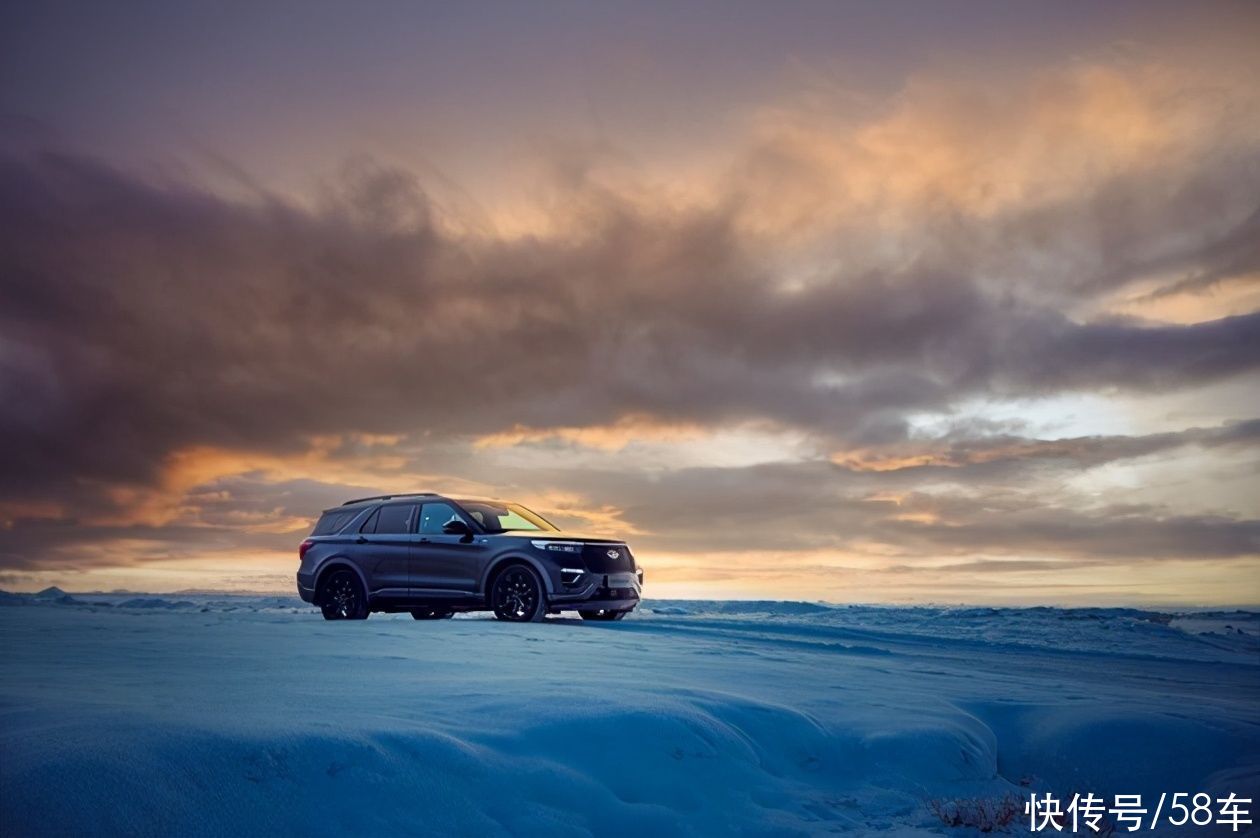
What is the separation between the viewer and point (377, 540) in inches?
576

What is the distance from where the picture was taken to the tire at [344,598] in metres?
14.7

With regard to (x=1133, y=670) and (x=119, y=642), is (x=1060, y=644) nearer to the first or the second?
(x=1133, y=670)

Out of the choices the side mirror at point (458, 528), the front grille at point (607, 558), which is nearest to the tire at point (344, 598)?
the side mirror at point (458, 528)

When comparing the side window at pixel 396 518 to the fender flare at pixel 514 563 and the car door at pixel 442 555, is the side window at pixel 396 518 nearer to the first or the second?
the car door at pixel 442 555

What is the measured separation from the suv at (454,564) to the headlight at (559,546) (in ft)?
0.05

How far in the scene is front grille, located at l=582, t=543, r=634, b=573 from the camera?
1347cm

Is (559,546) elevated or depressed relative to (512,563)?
elevated

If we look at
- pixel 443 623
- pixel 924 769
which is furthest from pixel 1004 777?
pixel 443 623

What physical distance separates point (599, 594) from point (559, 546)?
0.91m

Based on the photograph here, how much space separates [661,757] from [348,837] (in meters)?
1.82

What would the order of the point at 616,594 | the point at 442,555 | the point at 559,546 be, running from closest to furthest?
the point at 559,546, the point at 616,594, the point at 442,555

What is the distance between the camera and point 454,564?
13.9 m

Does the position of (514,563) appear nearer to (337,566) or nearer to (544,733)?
(337,566)

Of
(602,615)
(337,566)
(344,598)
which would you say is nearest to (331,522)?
(337,566)
